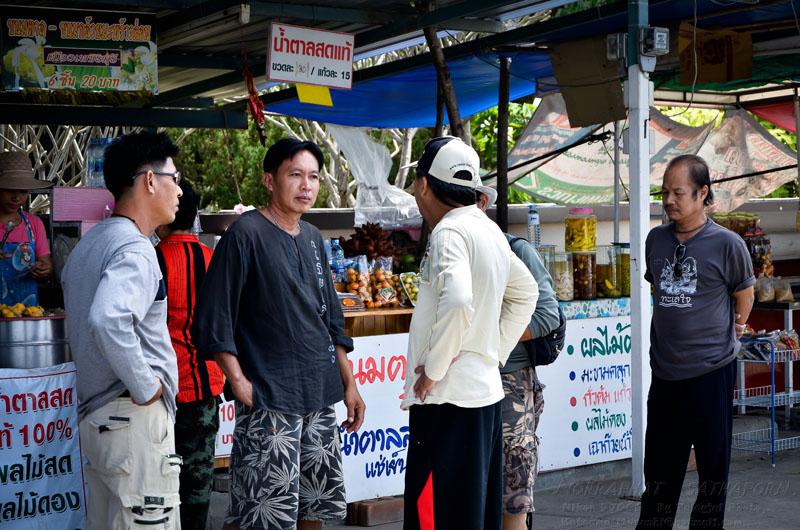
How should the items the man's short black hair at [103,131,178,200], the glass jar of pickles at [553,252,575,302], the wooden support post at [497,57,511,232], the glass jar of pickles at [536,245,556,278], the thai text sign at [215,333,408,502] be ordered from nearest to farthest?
the man's short black hair at [103,131,178,200] < the thai text sign at [215,333,408,502] < the glass jar of pickles at [536,245,556,278] < the glass jar of pickles at [553,252,575,302] < the wooden support post at [497,57,511,232]

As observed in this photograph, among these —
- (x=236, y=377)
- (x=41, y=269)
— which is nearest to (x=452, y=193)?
(x=236, y=377)

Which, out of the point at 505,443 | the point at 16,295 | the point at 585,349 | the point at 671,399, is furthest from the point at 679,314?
the point at 16,295

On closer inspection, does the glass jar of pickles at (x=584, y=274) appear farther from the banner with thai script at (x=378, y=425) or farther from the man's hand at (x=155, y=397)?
the man's hand at (x=155, y=397)

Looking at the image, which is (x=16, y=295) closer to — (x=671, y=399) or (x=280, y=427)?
(x=280, y=427)

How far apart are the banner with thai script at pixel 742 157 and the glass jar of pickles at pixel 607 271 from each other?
509cm

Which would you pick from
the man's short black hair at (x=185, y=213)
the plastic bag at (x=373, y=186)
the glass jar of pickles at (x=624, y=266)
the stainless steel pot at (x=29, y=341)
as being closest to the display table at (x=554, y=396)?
the glass jar of pickles at (x=624, y=266)

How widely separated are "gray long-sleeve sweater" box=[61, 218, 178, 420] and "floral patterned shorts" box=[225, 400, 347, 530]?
585 mm

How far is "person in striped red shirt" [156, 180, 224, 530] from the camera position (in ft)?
13.7

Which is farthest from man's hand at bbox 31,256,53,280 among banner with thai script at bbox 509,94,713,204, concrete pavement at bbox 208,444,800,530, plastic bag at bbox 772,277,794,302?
banner with thai script at bbox 509,94,713,204

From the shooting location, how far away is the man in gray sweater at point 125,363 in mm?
2848

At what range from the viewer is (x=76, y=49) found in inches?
255

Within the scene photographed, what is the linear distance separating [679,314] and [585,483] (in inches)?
86.3

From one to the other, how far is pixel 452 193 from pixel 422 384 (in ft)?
2.37

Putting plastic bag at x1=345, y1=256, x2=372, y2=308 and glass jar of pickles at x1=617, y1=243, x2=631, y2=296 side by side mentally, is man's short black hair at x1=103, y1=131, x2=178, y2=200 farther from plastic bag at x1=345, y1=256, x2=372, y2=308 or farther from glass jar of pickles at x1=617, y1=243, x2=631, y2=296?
glass jar of pickles at x1=617, y1=243, x2=631, y2=296
